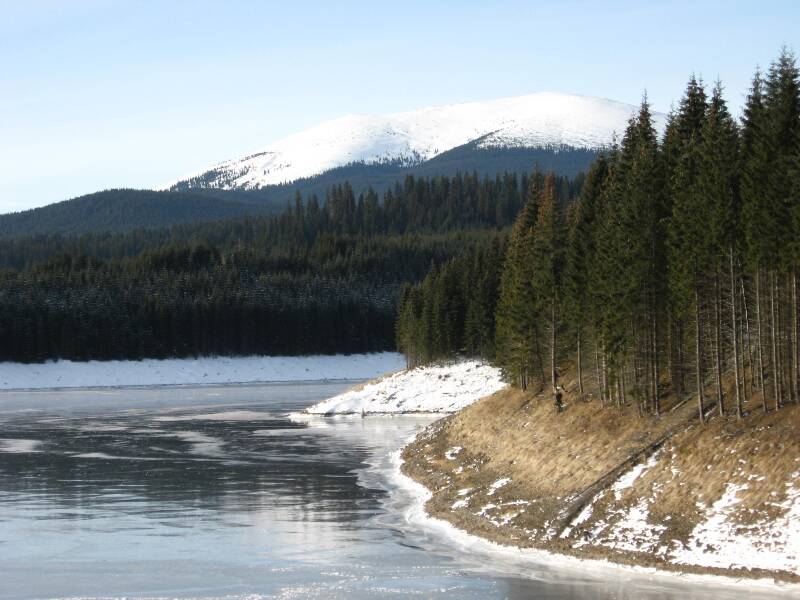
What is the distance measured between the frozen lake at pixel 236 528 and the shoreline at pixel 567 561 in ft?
1.10

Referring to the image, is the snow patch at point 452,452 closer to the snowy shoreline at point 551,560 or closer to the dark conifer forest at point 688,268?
the dark conifer forest at point 688,268

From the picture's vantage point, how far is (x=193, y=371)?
7175 inches

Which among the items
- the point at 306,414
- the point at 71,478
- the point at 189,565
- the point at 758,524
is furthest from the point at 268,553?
the point at 306,414

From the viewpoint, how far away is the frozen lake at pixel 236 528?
28.8m

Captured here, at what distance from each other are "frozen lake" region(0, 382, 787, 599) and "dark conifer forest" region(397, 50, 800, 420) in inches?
417

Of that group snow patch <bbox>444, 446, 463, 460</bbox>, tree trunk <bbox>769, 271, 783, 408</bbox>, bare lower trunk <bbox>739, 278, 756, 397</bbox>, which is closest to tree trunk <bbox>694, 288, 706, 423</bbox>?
bare lower trunk <bbox>739, 278, 756, 397</bbox>

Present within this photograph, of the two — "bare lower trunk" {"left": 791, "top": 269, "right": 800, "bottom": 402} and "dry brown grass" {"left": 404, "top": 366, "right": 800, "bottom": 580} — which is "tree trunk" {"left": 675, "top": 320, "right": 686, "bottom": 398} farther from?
"bare lower trunk" {"left": 791, "top": 269, "right": 800, "bottom": 402}

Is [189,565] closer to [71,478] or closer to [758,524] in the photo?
[758,524]

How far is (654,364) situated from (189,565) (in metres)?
19.9

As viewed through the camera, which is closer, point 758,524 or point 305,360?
point 758,524

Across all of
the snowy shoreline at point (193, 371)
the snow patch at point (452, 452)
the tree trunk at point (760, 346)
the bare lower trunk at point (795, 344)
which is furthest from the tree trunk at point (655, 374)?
the snowy shoreline at point (193, 371)

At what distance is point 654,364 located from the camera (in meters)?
43.7

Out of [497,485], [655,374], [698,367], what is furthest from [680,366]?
[497,485]

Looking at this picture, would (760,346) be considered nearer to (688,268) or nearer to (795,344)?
(795,344)
